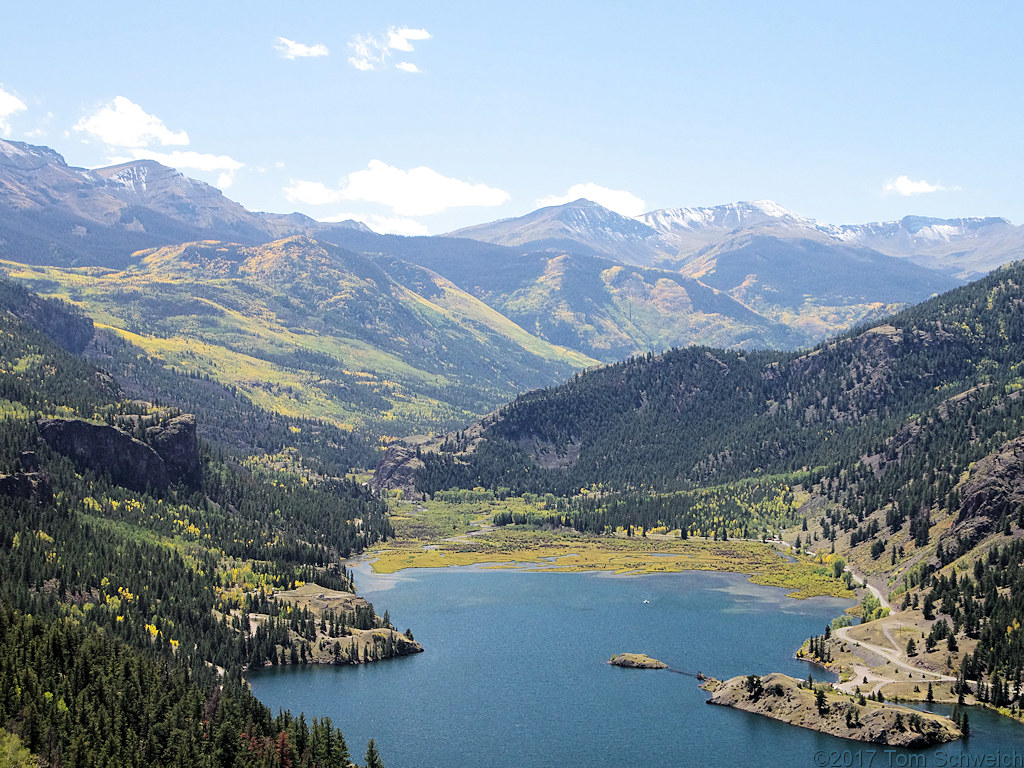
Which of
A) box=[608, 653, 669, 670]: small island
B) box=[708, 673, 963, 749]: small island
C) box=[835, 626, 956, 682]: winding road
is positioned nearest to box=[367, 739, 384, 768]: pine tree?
box=[708, 673, 963, 749]: small island

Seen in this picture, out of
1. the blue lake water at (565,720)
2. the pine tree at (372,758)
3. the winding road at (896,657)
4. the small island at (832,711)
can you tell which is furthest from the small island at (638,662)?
the pine tree at (372,758)

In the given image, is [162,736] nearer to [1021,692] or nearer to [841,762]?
[841,762]

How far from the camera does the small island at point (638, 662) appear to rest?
195000 millimetres

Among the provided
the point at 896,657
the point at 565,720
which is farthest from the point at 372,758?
the point at 896,657

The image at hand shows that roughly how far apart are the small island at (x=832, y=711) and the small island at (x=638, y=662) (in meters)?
17.8

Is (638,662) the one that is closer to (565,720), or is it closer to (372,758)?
(565,720)

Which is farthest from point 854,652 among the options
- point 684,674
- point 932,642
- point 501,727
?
point 501,727

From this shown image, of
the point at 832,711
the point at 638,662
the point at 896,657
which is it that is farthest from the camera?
the point at 638,662

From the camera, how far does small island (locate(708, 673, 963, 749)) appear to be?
150 m

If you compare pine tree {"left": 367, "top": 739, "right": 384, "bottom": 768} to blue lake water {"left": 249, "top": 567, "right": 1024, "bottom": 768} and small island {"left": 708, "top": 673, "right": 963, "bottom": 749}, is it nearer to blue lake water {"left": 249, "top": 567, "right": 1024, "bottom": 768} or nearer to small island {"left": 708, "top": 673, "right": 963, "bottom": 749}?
blue lake water {"left": 249, "top": 567, "right": 1024, "bottom": 768}

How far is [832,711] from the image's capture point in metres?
159

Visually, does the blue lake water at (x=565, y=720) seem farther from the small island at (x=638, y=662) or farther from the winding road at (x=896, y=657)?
the winding road at (x=896, y=657)

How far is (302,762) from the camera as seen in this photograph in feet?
449

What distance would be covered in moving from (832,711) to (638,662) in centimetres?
4376
